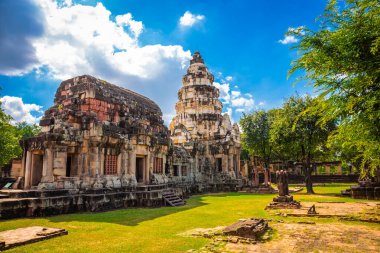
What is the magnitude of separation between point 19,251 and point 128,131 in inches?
534

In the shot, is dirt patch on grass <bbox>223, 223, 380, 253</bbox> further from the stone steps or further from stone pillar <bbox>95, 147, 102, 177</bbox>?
stone pillar <bbox>95, 147, 102, 177</bbox>

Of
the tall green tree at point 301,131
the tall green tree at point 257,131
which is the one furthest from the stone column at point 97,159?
the tall green tree at point 257,131

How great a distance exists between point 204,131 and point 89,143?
21.2m

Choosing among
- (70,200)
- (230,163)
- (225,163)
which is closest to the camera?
(70,200)

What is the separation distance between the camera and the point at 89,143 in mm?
17547

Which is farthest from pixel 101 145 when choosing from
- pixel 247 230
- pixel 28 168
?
pixel 247 230

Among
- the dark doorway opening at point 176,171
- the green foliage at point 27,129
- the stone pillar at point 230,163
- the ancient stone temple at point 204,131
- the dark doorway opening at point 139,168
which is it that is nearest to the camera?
the dark doorway opening at point 139,168

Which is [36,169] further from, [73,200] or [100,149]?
[73,200]

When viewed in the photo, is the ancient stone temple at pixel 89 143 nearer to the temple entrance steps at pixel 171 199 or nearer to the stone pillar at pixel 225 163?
the temple entrance steps at pixel 171 199

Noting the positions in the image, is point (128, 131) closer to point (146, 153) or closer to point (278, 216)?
point (146, 153)

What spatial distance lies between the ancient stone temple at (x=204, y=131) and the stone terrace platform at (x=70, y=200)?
13632 millimetres

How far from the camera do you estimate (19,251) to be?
299 inches

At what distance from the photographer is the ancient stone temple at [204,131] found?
34.7 m

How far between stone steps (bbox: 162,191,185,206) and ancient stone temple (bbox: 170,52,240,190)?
11.6 meters
